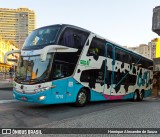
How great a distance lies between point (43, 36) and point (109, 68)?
198 inches

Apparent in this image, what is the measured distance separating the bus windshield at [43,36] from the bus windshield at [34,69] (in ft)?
2.42

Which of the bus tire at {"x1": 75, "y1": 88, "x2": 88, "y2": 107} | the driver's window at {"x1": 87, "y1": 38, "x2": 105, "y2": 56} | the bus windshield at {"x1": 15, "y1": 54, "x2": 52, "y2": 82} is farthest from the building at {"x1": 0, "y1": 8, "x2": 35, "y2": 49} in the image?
the bus windshield at {"x1": 15, "y1": 54, "x2": 52, "y2": 82}

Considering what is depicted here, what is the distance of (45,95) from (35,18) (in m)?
82.1

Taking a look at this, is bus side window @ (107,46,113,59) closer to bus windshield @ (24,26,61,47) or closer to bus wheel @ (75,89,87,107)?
bus wheel @ (75,89,87,107)

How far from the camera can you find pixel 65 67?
11.4 m

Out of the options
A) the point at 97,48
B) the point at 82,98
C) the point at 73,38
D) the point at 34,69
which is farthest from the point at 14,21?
the point at 34,69

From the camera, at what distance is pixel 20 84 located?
1095 cm

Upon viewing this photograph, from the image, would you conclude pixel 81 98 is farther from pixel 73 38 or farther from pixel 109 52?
pixel 109 52

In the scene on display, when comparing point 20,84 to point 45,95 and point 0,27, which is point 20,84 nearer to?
point 45,95

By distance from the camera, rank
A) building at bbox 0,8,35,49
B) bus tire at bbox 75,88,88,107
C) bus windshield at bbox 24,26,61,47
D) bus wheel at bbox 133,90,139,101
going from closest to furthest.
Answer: bus windshield at bbox 24,26,61,47 → bus tire at bbox 75,88,88,107 → bus wheel at bbox 133,90,139,101 → building at bbox 0,8,35,49

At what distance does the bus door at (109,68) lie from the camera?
14.7 metres

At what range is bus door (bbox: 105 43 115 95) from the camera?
14.7 meters

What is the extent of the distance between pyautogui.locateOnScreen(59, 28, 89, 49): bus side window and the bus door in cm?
246

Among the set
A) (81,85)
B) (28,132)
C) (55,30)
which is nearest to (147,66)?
(81,85)
